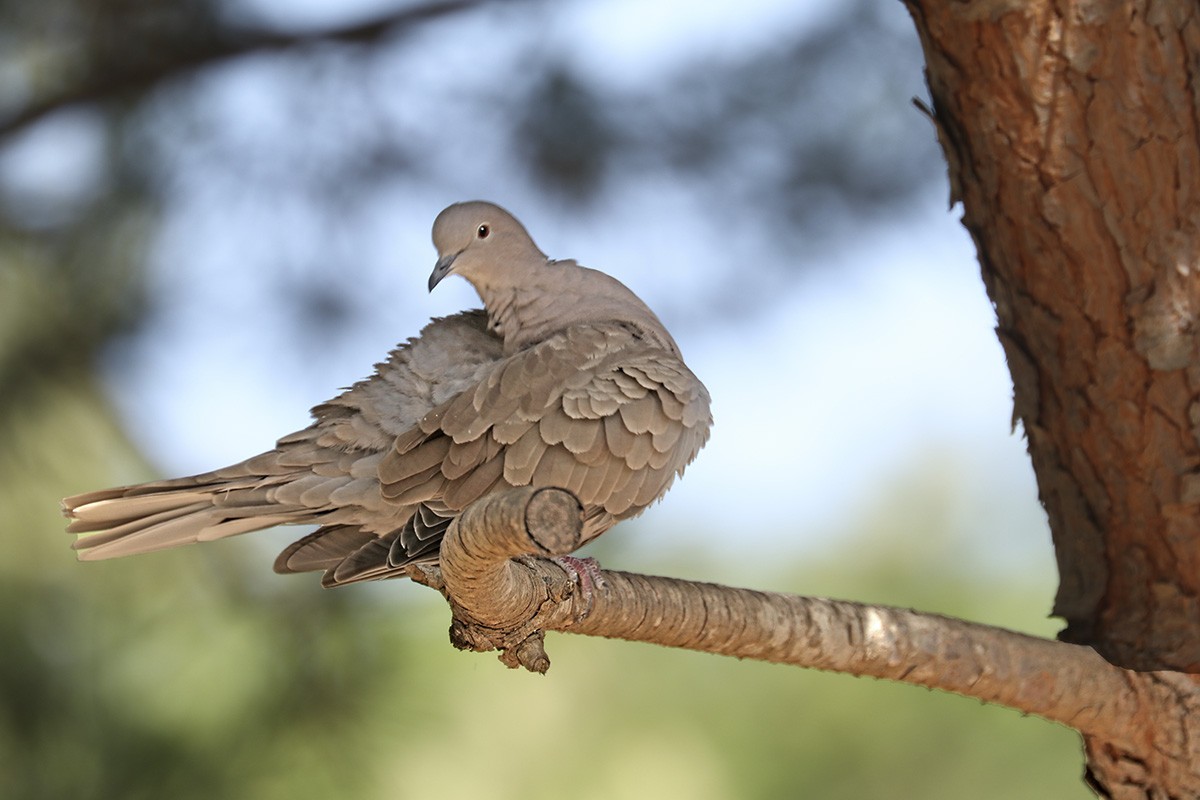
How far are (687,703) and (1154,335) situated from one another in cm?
272

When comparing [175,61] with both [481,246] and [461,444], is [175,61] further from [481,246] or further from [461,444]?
[461,444]

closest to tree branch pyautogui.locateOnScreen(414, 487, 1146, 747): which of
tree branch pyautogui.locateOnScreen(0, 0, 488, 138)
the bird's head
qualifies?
the bird's head

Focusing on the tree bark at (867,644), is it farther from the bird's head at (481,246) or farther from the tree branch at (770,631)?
the bird's head at (481,246)

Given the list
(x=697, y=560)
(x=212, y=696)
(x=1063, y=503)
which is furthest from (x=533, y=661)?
A: (x=697, y=560)

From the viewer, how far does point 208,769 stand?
7.73 ft

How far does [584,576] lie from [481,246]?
2.19 feet

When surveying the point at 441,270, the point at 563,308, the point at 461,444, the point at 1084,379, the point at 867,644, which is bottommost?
the point at 867,644

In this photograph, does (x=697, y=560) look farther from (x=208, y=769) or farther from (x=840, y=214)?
(x=208, y=769)

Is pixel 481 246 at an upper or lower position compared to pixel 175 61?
lower

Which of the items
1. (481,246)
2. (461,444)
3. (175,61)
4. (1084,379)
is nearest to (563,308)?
(481,246)

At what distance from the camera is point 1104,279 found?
1604mm

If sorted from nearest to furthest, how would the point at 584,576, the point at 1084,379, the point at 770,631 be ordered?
the point at 584,576 → the point at 770,631 → the point at 1084,379

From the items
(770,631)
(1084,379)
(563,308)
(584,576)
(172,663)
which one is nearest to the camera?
(584,576)

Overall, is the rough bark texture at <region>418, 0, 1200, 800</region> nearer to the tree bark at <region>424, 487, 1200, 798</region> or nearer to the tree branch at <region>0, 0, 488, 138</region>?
the tree bark at <region>424, 487, 1200, 798</region>
